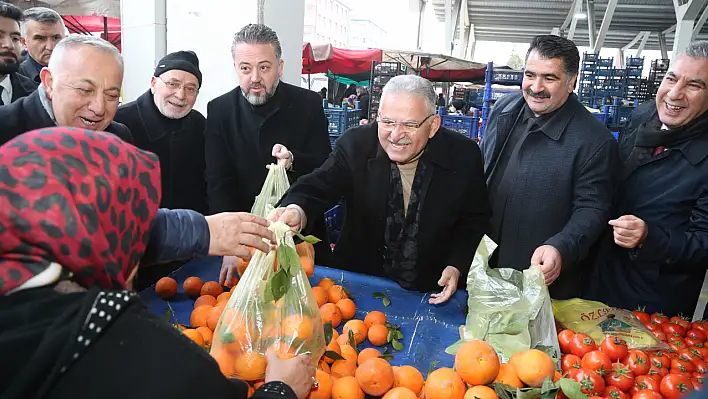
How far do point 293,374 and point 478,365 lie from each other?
0.53 metres

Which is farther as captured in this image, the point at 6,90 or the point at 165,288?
the point at 6,90

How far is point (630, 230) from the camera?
81.6 inches

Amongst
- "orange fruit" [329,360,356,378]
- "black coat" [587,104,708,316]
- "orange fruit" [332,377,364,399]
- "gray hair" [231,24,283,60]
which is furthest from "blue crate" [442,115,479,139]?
"orange fruit" [332,377,364,399]

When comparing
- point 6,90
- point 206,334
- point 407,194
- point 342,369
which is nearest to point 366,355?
point 342,369

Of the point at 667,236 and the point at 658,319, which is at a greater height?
the point at 667,236

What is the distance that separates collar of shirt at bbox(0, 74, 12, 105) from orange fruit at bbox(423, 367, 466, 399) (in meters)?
3.31

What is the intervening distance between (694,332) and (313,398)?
5.21 feet

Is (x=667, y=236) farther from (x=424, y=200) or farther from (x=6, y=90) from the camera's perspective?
(x=6, y=90)

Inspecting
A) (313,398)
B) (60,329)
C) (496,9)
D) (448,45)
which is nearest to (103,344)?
(60,329)

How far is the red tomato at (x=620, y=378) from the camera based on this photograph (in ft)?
5.01

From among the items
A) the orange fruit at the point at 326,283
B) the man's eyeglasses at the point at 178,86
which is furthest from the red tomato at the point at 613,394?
the man's eyeglasses at the point at 178,86

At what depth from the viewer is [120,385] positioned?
2.49 feet

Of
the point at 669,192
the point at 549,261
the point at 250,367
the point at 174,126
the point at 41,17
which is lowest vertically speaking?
the point at 250,367

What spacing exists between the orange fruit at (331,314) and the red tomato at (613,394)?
90cm
